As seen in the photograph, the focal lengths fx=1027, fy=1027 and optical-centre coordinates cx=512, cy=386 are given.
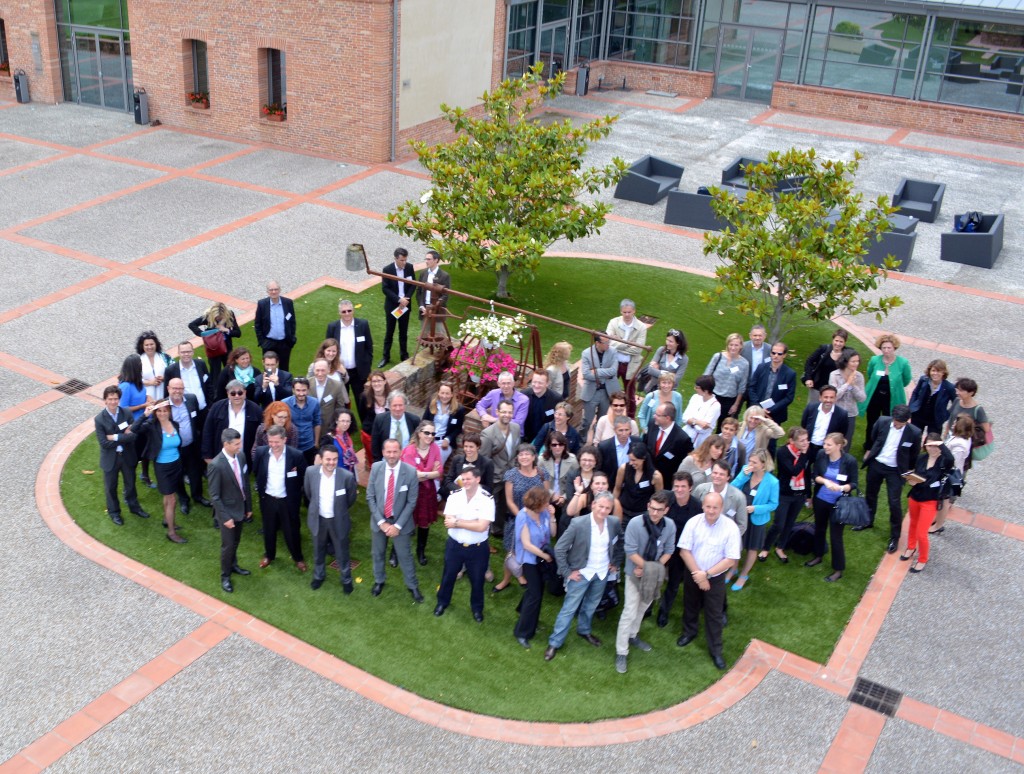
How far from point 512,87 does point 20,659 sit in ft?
34.5

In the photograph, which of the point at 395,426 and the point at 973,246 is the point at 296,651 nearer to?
the point at 395,426

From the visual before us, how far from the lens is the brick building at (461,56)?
23078 millimetres

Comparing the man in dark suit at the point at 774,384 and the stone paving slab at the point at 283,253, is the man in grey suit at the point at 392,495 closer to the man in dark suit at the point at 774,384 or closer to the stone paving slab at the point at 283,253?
the man in dark suit at the point at 774,384

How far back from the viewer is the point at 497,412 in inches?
399

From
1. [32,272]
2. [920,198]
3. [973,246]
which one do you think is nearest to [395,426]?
[32,272]

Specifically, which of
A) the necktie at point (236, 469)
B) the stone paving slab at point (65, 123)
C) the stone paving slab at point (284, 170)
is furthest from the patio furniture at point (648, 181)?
the necktie at point (236, 469)

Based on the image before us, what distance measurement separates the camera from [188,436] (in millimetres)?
10102

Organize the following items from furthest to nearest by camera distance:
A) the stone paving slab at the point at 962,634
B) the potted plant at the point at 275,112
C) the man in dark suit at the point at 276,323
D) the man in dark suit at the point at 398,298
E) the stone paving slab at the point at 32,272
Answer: the potted plant at the point at 275,112, the stone paving slab at the point at 32,272, the man in dark suit at the point at 398,298, the man in dark suit at the point at 276,323, the stone paving slab at the point at 962,634

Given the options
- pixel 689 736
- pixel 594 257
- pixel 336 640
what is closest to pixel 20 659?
pixel 336 640

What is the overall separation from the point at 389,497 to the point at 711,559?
9.27 ft

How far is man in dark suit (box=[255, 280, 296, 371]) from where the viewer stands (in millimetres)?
12406

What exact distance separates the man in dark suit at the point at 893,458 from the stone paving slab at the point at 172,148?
17185 mm

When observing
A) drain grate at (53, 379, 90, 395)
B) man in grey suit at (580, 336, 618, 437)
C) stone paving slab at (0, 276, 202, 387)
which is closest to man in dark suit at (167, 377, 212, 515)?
drain grate at (53, 379, 90, 395)

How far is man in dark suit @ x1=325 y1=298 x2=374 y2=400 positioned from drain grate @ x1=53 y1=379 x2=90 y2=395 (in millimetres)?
3514
